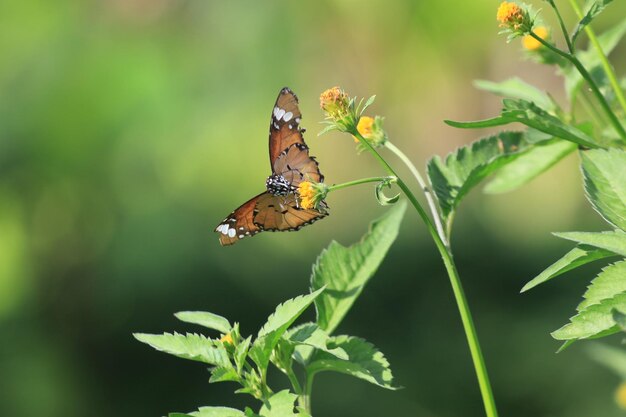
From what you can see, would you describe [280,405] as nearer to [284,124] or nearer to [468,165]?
[468,165]

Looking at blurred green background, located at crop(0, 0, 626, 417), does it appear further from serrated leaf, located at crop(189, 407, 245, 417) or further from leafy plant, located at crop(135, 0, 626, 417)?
serrated leaf, located at crop(189, 407, 245, 417)

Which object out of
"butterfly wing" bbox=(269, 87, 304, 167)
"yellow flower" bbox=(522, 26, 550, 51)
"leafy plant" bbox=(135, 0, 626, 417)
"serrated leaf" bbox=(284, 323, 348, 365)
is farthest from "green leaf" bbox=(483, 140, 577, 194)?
"serrated leaf" bbox=(284, 323, 348, 365)

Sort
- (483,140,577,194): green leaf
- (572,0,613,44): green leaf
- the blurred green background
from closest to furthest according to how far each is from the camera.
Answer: (572,0,613,44): green leaf → (483,140,577,194): green leaf → the blurred green background

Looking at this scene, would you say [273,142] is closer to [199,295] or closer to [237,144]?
[199,295]

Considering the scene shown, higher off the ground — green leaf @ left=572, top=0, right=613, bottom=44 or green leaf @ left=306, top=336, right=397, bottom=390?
green leaf @ left=572, top=0, right=613, bottom=44

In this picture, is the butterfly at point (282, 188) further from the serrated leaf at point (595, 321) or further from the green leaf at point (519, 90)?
the serrated leaf at point (595, 321)

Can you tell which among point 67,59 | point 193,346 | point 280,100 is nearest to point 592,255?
point 193,346

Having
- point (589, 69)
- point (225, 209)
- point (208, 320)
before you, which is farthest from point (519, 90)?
point (225, 209)
